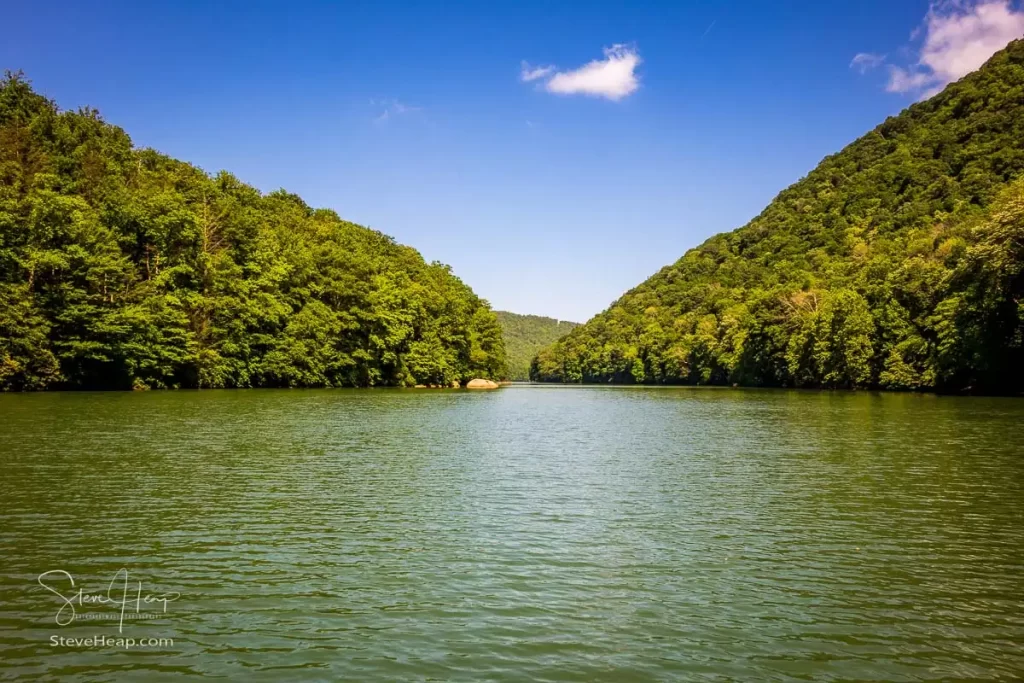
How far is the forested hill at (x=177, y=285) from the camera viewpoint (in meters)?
64.9

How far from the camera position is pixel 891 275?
8719 centimetres

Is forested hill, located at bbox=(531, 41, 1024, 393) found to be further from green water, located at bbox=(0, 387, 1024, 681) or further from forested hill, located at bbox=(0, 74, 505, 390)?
forested hill, located at bbox=(0, 74, 505, 390)

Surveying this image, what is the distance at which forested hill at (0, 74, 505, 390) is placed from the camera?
64.9 m

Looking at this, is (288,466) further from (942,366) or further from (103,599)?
(942,366)

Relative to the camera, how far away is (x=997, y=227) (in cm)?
6150

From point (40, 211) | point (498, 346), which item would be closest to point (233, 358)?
point (40, 211)
